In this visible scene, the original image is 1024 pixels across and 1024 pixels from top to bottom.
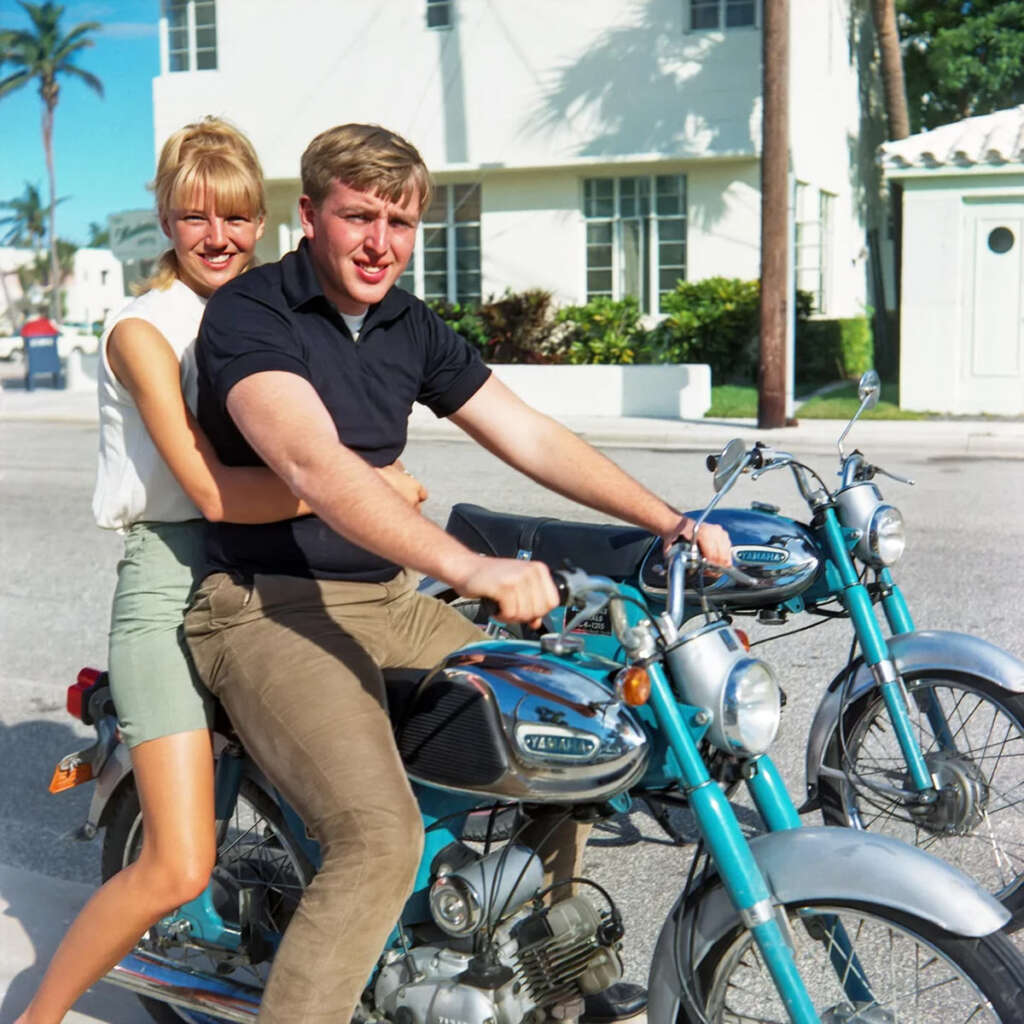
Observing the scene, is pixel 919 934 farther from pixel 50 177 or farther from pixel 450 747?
pixel 50 177

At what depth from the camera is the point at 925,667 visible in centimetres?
377

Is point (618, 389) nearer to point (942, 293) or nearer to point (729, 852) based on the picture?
point (942, 293)

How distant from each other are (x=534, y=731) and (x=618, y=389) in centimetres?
1739

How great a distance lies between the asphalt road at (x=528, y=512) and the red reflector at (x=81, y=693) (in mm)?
811

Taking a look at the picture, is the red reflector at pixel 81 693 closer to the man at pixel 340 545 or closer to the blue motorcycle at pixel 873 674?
the man at pixel 340 545

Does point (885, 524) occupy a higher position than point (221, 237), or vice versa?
point (221, 237)

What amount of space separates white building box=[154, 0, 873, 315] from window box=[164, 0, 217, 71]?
A: 4cm

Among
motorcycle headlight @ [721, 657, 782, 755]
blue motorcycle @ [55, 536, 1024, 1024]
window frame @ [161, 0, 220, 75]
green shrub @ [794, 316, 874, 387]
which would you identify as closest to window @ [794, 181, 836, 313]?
green shrub @ [794, 316, 874, 387]

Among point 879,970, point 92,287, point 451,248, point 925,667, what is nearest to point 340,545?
point 879,970

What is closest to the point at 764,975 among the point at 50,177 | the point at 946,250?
the point at 946,250

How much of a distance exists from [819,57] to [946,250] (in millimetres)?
7143

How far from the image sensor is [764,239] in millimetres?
16172

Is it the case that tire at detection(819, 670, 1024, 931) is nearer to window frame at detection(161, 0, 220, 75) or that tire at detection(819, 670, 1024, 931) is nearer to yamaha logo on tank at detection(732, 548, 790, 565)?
yamaha logo on tank at detection(732, 548, 790, 565)

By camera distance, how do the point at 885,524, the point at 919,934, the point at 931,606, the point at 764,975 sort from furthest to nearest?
the point at 931,606
the point at 885,524
the point at 764,975
the point at 919,934
